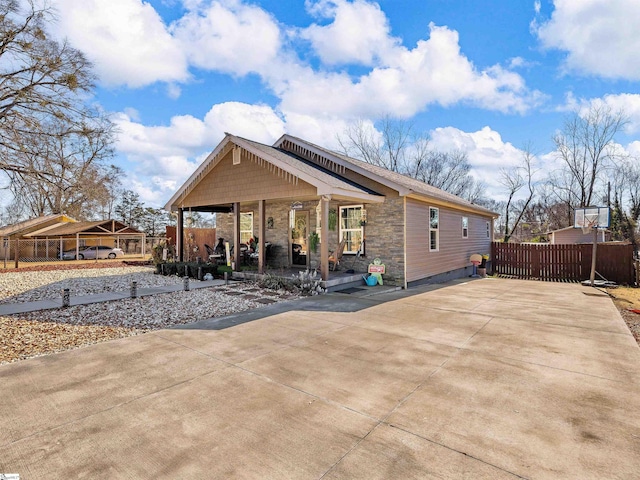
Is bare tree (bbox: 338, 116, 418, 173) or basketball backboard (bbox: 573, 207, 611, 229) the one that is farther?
bare tree (bbox: 338, 116, 418, 173)

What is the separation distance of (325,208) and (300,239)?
13.6ft

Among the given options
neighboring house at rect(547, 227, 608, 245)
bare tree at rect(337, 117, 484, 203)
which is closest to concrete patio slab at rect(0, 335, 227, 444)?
bare tree at rect(337, 117, 484, 203)

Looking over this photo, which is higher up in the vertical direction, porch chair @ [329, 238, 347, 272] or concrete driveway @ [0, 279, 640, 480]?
porch chair @ [329, 238, 347, 272]

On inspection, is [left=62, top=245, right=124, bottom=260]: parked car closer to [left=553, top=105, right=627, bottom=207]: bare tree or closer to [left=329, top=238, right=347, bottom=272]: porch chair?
[left=329, top=238, right=347, bottom=272]: porch chair

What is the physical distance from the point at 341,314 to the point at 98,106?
29.9 feet

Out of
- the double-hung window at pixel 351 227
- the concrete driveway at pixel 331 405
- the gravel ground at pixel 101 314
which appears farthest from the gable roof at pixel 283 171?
the concrete driveway at pixel 331 405

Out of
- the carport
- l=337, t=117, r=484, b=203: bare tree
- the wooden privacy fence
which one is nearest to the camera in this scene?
the wooden privacy fence

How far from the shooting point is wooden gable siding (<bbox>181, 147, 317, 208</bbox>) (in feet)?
33.0

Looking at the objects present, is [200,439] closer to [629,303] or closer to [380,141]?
[629,303]

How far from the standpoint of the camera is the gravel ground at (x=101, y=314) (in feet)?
16.9

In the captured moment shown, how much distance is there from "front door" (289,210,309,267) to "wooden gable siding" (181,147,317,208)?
2450 millimetres

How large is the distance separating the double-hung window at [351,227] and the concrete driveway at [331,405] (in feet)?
19.4

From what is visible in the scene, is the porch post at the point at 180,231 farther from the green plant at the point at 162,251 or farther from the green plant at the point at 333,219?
the green plant at the point at 333,219

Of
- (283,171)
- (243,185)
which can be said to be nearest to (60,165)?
(243,185)
